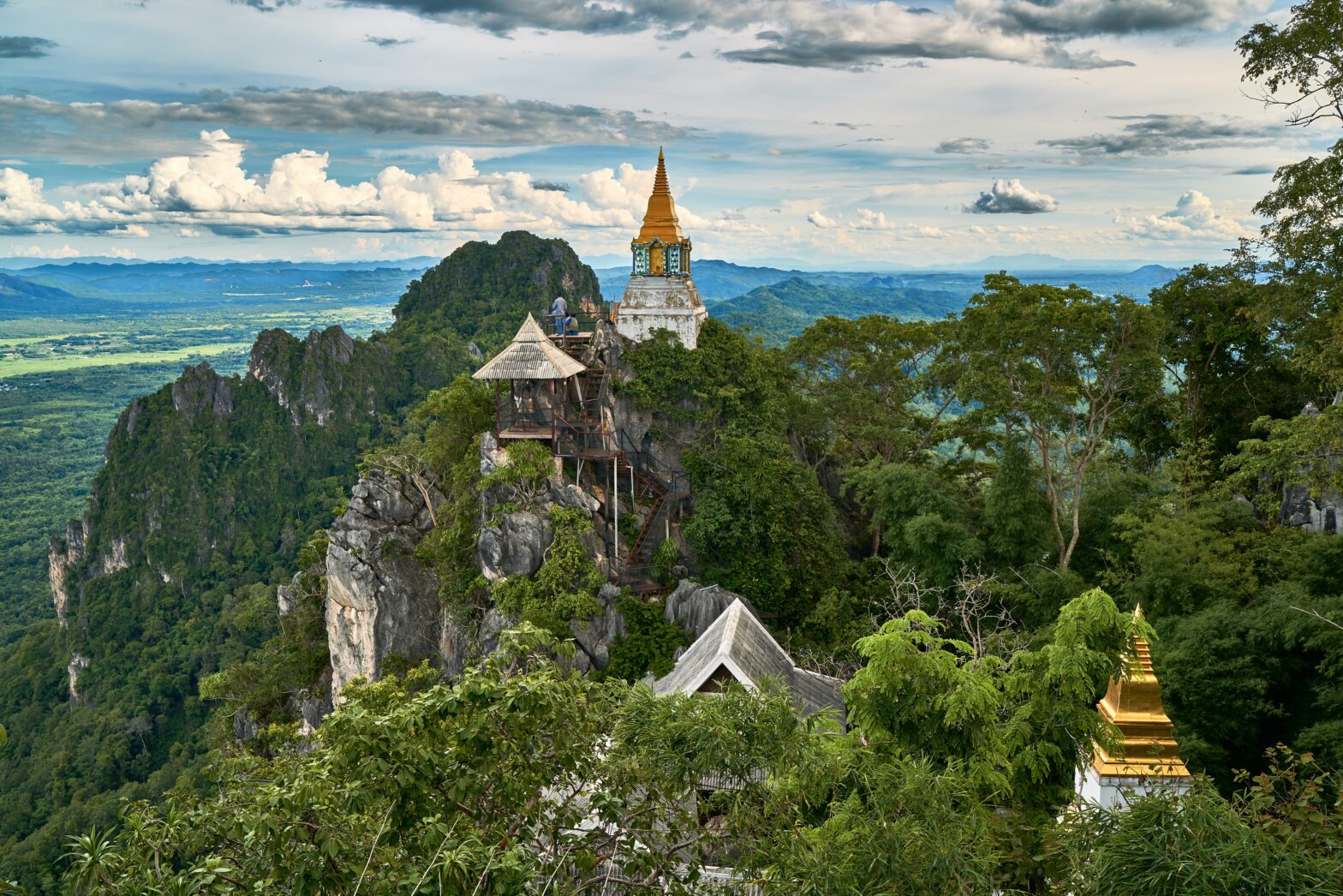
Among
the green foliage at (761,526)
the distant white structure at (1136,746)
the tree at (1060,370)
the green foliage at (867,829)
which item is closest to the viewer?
the green foliage at (867,829)

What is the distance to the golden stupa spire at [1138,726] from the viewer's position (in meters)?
8.38

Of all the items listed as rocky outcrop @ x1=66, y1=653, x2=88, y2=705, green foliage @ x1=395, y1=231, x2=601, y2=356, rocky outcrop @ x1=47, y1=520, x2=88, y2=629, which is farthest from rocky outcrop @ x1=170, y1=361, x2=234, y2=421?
rocky outcrop @ x1=66, y1=653, x2=88, y2=705

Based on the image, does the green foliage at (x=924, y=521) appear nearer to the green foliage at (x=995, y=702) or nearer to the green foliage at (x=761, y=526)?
the green foliage at (x=761, y=526)

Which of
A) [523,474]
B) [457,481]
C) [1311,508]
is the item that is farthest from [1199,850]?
[457,481]

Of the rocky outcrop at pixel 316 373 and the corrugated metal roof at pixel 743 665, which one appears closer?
the corrugated metal roof at pixel 743 665

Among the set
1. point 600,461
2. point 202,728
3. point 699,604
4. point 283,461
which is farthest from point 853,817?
point 283,461

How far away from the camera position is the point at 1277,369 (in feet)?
66.7

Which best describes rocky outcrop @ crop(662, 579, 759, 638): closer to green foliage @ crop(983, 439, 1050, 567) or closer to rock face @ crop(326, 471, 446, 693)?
green foliage @ crop(983, 439, 1050, 567)

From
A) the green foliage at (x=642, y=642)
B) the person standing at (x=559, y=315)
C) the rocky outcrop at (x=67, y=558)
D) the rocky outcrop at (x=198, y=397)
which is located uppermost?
the person standing at (x=559, y=315)

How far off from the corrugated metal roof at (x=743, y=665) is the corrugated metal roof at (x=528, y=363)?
7582mm

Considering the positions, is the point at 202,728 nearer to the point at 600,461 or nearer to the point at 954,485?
the point at 600,461

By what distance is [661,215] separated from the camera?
26.1m

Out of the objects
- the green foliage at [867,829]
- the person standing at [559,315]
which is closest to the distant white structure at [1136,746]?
the green foliage at [867,829]

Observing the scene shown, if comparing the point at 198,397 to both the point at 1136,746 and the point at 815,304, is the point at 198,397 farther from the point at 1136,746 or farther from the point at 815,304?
the point at 815,304
